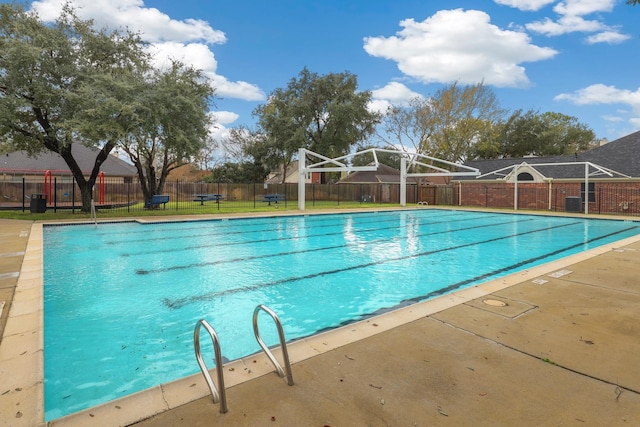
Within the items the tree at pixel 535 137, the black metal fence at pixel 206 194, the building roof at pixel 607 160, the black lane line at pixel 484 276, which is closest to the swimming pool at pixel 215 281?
the black lane line at pixel 484 276

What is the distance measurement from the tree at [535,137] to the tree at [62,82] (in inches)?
1336

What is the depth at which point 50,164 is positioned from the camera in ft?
94.4

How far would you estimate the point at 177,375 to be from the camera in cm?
338

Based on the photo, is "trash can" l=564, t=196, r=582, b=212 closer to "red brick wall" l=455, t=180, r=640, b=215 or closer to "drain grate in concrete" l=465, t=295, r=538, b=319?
"red brick wall" l=455, t=180, r=640, b=215

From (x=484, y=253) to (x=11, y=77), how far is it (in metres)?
17.9

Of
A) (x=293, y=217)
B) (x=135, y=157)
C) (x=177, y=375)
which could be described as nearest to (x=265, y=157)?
(x=135, y=157)

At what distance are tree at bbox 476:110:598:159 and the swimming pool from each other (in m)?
29.7

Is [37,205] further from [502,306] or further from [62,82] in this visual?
[502,306]

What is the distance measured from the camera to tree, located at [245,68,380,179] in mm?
34969

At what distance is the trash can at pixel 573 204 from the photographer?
20.6 m

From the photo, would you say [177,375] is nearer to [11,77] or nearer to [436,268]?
[436,268]

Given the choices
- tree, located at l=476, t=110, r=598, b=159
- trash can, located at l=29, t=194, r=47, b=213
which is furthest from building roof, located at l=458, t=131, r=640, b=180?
trash can, located at l=29, t=194, r=47, b=213

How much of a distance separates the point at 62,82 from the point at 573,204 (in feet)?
86.2

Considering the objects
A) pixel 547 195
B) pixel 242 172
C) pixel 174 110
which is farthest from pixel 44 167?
pixel 547 195
